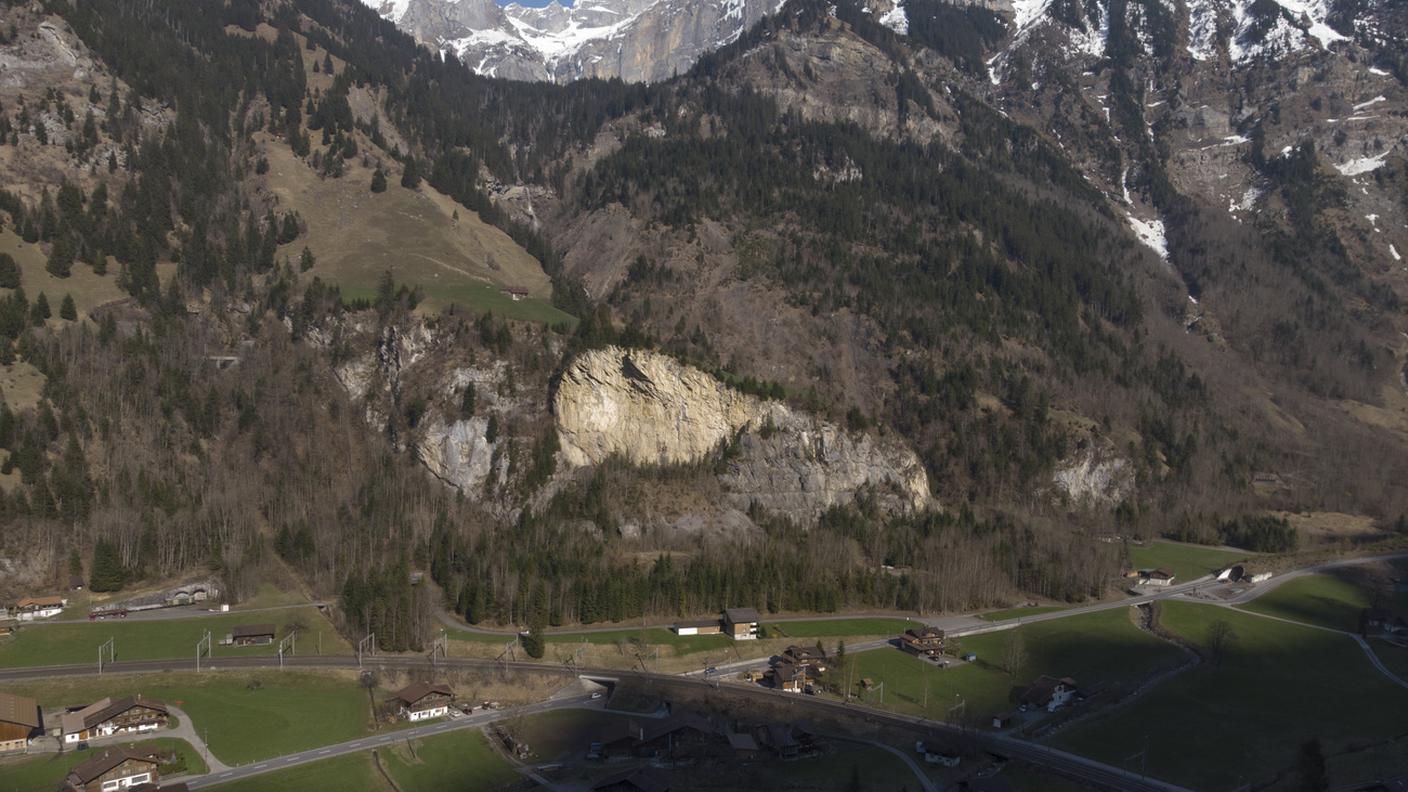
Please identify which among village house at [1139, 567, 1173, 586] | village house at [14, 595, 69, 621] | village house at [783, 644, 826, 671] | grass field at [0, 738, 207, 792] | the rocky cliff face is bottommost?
village house at [1139, 567, 1173, 586]

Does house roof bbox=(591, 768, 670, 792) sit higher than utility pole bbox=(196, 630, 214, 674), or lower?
lower

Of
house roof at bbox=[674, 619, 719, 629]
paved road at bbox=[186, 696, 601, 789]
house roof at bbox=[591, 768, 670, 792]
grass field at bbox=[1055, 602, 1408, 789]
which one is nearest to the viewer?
house roof at bbox=[591, 768, 670, 792]

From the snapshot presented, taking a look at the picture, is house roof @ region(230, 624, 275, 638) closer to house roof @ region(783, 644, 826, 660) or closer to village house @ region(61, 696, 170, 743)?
village house @ region(61, 696, 170, 743)

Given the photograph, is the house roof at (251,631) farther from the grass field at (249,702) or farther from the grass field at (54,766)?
the grass field at (54,766)

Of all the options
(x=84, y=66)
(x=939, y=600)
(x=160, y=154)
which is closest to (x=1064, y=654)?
(x=939, y=600)

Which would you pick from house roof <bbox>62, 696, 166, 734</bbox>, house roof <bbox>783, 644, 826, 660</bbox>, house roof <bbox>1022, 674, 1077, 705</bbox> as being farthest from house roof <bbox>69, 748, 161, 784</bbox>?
house roof <bbox>1022, 674, 1077, 705</bbox>

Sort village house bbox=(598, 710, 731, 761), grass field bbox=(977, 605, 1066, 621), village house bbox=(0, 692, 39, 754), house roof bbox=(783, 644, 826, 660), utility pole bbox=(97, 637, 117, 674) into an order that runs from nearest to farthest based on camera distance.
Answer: village house bbox=(0, 692, 39, 754) < village house bbox=(598, 710, 731, 761) < utility pole bbox=(97, 637, 117, 674) < house roof bbox=(783, 644, 826, 660) < grass field bbox=(977, 605, 1066, 621)
